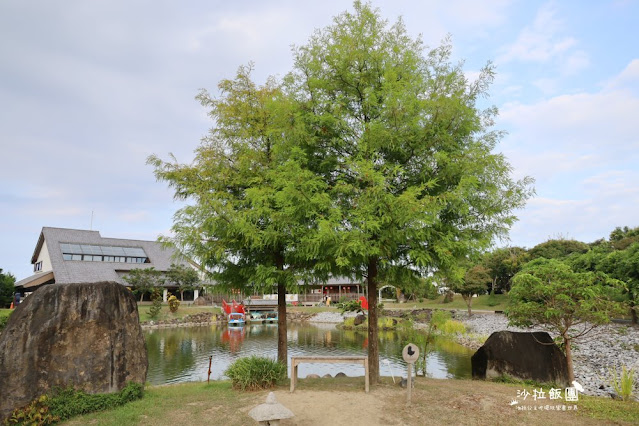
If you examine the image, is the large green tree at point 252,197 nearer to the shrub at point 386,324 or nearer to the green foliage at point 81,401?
the green foliage at point 81,401

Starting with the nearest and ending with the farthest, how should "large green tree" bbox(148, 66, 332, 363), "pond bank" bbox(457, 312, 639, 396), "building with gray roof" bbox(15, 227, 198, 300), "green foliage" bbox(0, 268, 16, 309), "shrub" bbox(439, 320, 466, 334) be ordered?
"large green tree" bbox(148, 66, 332, 363), "pond bank" bbox(457, 312, 639, 396), "shrub" bbox(439, 320, 466, 334), "green foliage" bbox(0, 268, 16, 309), "building with gray roof" bbox(15, 227, 198, 300)

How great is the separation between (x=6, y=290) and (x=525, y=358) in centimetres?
3733

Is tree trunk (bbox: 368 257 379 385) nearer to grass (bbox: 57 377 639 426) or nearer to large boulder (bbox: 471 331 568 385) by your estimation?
grass (bbox: 57 377 639 426)

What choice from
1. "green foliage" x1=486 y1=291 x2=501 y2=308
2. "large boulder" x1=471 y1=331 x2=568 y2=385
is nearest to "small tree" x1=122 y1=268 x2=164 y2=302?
"large boulder" x1=471 y1=331 x2=568 y2=385

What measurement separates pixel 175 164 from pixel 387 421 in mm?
8409

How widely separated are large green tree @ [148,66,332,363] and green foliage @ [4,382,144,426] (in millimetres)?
3626

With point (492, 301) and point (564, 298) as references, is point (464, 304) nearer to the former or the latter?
point (492, 301)

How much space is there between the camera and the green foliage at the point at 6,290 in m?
30.9

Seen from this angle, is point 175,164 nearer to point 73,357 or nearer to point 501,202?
point 73,357

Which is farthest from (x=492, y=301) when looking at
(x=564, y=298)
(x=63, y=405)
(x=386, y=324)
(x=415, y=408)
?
(x=63, y=405)

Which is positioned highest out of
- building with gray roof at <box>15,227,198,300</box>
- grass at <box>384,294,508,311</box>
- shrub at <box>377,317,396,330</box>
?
building with gray roof at <box>15,227,198,300</box>

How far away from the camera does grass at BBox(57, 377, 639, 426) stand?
6.78 m

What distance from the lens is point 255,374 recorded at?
9031 mm

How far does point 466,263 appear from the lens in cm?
955
